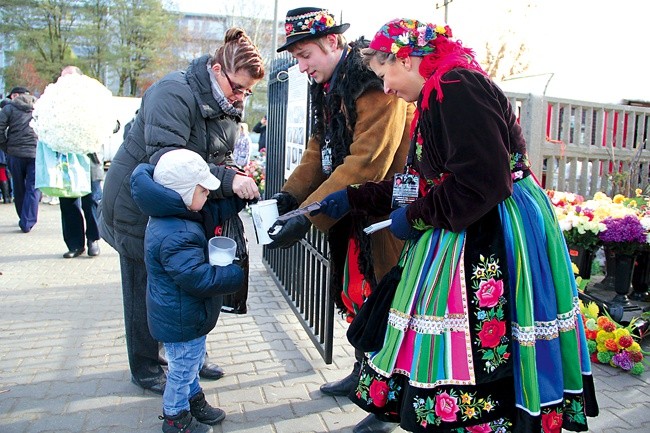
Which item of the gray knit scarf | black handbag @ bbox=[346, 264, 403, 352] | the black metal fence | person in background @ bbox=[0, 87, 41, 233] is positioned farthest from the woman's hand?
person in background @ bbox=[0, 87, 41, 233]

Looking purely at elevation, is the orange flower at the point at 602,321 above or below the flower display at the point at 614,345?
above

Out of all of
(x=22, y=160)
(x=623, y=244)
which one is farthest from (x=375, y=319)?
(x=22, y=160)

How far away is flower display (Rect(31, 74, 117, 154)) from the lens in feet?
20.6

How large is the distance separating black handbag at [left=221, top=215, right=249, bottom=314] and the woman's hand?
7.7 inches

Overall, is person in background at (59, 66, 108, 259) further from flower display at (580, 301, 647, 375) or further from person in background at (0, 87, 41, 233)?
flower display at (580, 301, 647, 375)

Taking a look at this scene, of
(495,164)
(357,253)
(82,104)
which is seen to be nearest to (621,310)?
(357,253)

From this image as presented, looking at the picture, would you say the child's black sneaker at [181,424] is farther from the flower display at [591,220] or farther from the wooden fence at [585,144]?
the wooden fence at [585,144]

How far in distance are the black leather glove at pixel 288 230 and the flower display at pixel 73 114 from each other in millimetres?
4390

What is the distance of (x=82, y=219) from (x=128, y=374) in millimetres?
3707

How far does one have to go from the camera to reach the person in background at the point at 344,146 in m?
2.70

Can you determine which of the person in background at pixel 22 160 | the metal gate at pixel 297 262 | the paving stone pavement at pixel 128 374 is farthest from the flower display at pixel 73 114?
the person in background at pixel 22 160

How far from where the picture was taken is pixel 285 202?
306cm

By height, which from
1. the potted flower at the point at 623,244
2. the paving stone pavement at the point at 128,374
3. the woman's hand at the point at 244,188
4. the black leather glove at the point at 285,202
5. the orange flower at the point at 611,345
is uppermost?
the woman's hand at the point at 244,188

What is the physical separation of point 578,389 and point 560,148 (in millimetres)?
4838
